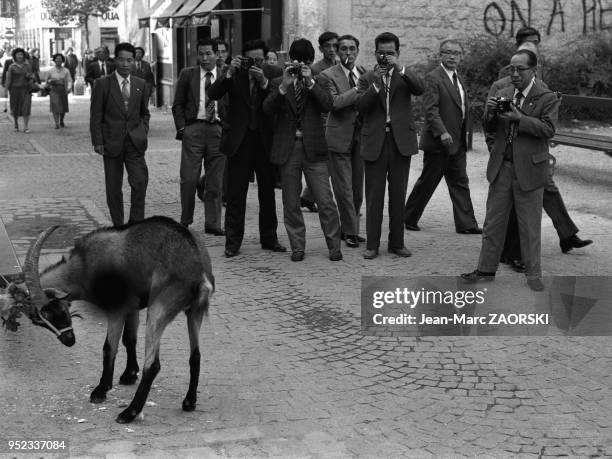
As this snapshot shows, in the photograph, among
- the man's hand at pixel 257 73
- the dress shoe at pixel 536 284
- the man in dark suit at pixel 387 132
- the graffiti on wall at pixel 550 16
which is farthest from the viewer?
the graffiti on wall at pixel 550 16

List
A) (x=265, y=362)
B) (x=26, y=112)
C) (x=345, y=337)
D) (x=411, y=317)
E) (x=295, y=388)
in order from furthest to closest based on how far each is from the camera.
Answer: (x=26, y=112) → (x=411, y=317) → (x=345, y=337) → (x=265, y=362) → (x=295, y=388)

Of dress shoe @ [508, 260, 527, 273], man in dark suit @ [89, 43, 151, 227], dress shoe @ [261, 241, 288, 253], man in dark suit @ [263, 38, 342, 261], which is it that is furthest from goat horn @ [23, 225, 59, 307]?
man in dark suit @ [89, 43, 151, 227]

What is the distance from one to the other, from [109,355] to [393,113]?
4.41 m

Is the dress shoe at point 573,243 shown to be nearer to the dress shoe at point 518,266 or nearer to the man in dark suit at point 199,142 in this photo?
the dress shoe at point 518,266

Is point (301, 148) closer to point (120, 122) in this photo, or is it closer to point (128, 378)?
point (120, 122)

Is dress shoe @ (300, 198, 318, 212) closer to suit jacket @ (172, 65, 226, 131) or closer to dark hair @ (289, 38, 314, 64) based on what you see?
suit jacket @ (172, 65, 226, 131)

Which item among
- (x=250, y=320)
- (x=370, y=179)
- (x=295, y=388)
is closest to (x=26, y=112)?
(x=370, y=179)

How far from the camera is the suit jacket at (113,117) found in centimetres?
1000

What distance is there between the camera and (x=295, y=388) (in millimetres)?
5797

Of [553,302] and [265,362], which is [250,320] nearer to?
[265,362]

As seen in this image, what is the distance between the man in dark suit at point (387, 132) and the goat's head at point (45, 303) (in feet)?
14.7

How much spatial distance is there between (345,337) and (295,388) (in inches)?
43.7

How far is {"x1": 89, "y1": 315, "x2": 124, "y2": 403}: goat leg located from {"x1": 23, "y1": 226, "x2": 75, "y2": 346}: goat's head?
0.38 meters

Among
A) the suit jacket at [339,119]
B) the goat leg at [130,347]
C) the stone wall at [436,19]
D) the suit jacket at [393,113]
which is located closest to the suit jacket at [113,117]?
the suit jacket at [339,119]
